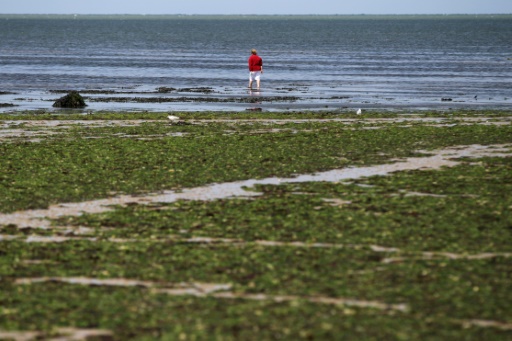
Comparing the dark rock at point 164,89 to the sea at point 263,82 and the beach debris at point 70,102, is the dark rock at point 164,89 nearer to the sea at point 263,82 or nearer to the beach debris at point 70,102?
the sea at point 263,82

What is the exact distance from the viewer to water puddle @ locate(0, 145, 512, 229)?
1753 cm

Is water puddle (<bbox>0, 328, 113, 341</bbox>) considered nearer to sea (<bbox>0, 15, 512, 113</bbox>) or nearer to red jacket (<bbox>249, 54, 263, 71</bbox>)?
sea (<bbox>0, 15, 512, 113</bbox>)

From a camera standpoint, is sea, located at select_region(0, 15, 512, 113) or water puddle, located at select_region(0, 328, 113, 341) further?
sea, located at select_region(0, 15, 512, 113)

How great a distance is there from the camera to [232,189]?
65.9 feet

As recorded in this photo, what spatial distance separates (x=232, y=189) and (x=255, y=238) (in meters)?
4.54

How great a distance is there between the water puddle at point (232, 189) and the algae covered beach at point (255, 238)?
5 centimetres

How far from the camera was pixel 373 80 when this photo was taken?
6191 cm

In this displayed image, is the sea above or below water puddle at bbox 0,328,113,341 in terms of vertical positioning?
below

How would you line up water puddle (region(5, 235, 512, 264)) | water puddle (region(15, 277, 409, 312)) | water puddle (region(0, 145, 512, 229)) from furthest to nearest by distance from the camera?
1. water puddle (region(0, 145, 512, 229))
2. water puddle (region(5, 235, 512, 264))
3. water puddle (region(15, 277, 409, 312))

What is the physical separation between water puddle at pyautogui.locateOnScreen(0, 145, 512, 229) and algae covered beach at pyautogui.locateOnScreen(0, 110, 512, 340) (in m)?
0.05

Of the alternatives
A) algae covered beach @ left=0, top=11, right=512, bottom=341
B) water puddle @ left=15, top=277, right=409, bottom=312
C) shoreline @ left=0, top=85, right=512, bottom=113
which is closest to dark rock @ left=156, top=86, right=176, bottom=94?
shoreline @ left=0, top=85, right=512, bottom=113

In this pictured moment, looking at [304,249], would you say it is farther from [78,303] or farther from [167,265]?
[78,303]

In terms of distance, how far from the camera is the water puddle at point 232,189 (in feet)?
57.5

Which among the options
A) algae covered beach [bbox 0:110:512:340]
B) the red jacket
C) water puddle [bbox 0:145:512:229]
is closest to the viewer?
algae covered beach [bbox 0:110:512:340]
